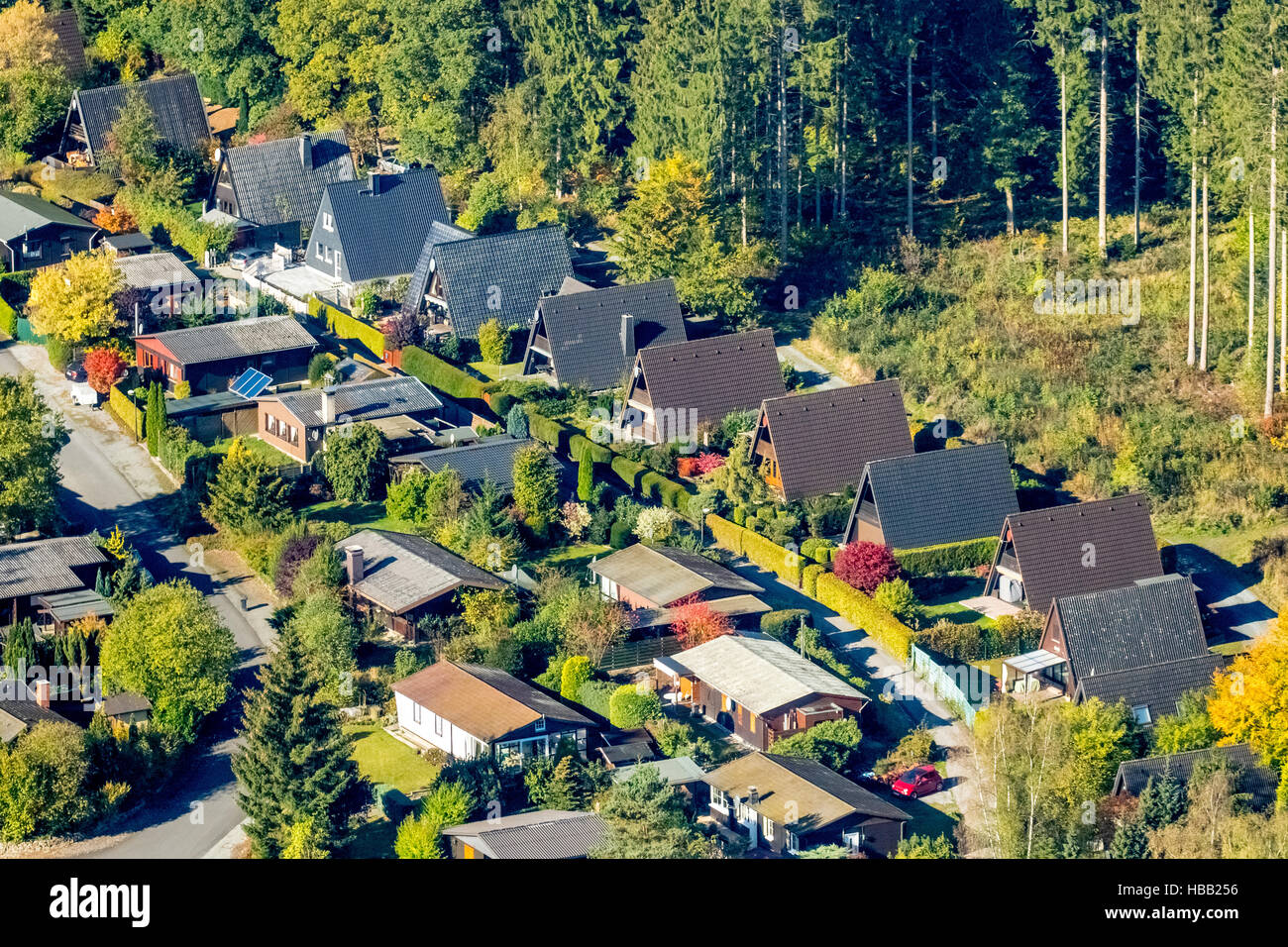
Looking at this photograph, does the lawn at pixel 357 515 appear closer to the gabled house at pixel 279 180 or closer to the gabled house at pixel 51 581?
the gabled house at pixel 51 581

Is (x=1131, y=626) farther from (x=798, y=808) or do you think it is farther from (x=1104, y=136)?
(x=1104, y=136)

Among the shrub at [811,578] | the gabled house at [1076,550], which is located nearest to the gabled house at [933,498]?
the shrub at [811,578]

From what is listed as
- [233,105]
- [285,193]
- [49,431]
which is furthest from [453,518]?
[233,105]

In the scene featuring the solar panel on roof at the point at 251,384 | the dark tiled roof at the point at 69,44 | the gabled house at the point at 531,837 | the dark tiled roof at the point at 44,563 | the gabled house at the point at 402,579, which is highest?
the dark tiled roof at the point at 69,44

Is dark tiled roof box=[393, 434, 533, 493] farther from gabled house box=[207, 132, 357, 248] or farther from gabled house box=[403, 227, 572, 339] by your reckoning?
gabled house box=[207, 132, 357, 248]

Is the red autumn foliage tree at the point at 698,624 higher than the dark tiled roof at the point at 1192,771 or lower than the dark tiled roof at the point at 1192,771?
higher

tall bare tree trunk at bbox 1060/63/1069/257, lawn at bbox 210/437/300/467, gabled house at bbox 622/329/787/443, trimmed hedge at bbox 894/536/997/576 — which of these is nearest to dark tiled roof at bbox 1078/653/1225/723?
trimmed hedge at bbox 894/536/997/576
